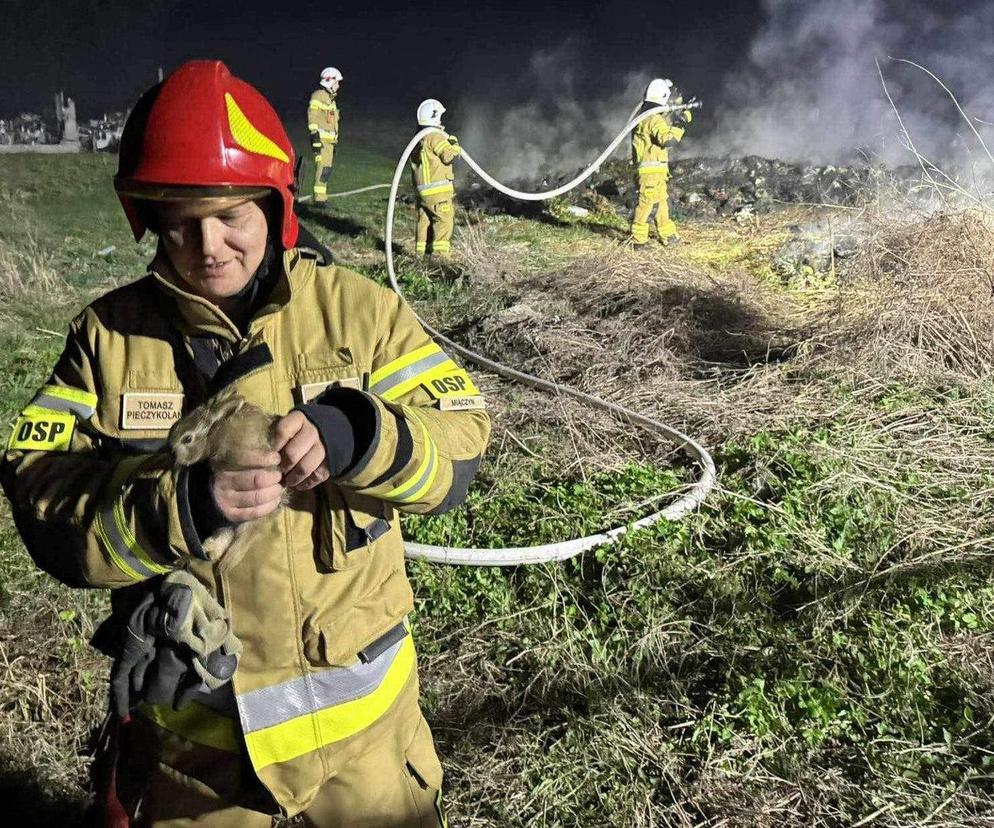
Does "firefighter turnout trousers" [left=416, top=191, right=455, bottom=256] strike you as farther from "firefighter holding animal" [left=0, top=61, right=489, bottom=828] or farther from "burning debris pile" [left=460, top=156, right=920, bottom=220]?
"firefighter holding animal" [left=0, top=61, right=489, bottom=828]

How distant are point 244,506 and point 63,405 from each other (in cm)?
50

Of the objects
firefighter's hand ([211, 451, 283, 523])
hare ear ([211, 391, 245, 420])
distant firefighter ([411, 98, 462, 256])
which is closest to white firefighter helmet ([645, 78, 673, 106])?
distant firefighter ([411, 98, 462, 256])

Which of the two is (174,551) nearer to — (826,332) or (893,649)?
(893,649)

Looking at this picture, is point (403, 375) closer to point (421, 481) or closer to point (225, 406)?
point (421, 481)

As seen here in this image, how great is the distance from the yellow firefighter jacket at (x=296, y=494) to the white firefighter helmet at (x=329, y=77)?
1236 centimetres

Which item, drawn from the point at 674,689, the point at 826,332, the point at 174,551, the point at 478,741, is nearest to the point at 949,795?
the point at 674,689

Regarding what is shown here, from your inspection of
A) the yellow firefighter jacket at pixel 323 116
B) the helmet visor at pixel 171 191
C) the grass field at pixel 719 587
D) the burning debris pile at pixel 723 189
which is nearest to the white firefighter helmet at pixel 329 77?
the yellow firefighter jacket at pixel 323 116

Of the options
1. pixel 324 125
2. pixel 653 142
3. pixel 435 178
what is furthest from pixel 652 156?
pixel 324 125

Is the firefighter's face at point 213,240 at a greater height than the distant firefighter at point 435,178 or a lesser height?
lesser

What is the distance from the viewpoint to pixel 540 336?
575cm

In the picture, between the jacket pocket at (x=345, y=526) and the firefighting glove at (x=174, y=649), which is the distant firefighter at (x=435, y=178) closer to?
the jacket pocket at (x=345, y=526)

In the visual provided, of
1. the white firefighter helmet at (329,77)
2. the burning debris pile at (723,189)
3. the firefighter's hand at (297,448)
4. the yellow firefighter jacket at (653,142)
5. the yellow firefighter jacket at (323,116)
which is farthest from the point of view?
the white firefighter helmet at (329,77)

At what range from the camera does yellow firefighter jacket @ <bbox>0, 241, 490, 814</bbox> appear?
1.35 meters

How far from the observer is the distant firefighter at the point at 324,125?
40.5ft
